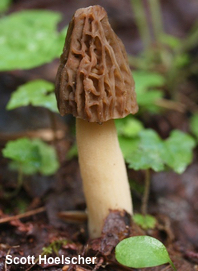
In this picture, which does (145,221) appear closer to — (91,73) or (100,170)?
(100,170)

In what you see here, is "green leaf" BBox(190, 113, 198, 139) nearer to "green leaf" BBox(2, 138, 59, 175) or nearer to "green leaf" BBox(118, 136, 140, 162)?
"green leaf" BBox(118, 136, 140, 162)

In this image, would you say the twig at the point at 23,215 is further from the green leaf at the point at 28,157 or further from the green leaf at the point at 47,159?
the green leaf at the point at 47,159

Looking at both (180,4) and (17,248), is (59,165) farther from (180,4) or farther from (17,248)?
(180,4)

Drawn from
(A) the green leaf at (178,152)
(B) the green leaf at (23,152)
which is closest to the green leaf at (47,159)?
(B) the green leaf at (23,152)

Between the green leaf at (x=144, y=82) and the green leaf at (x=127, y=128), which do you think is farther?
the green leaf at (x=144, y=82)

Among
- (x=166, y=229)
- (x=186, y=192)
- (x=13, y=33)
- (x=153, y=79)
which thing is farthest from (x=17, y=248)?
(x=153, y=79)

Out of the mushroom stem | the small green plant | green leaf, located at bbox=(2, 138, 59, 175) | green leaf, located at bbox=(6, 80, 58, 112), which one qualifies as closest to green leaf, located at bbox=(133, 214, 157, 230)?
the mushroom stem
